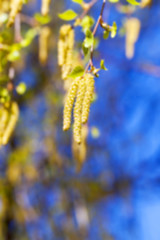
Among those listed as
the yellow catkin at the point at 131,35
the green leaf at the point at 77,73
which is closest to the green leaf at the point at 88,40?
the green leaf at the point at 77,73

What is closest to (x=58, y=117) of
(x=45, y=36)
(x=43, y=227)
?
(x=43, y=227)

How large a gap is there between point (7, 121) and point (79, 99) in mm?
551

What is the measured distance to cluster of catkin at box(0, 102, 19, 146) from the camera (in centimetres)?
138

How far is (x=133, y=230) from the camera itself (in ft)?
17.6

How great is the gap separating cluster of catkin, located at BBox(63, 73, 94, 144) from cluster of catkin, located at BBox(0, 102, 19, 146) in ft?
1.52

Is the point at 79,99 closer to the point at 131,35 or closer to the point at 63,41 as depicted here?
the point at 63,41

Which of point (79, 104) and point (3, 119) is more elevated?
point (3, 119)

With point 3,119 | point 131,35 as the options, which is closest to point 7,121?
point 3,119

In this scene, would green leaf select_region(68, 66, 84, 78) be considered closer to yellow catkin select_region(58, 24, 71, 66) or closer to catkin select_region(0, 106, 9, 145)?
yellow catkin select_region(58, 24, 71, 66)

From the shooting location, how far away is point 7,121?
1442 millimetres

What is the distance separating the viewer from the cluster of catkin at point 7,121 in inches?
54.2

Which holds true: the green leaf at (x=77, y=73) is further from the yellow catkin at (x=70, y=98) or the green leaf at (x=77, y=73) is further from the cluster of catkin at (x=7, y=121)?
the cluster of catkin at (x=7, y=121)

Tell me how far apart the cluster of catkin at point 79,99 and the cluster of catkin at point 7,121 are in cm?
46

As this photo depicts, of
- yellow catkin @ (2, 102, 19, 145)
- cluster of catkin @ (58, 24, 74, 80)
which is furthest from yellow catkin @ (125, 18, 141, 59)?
yellow catkin @ (2, 102, 19, 145)
